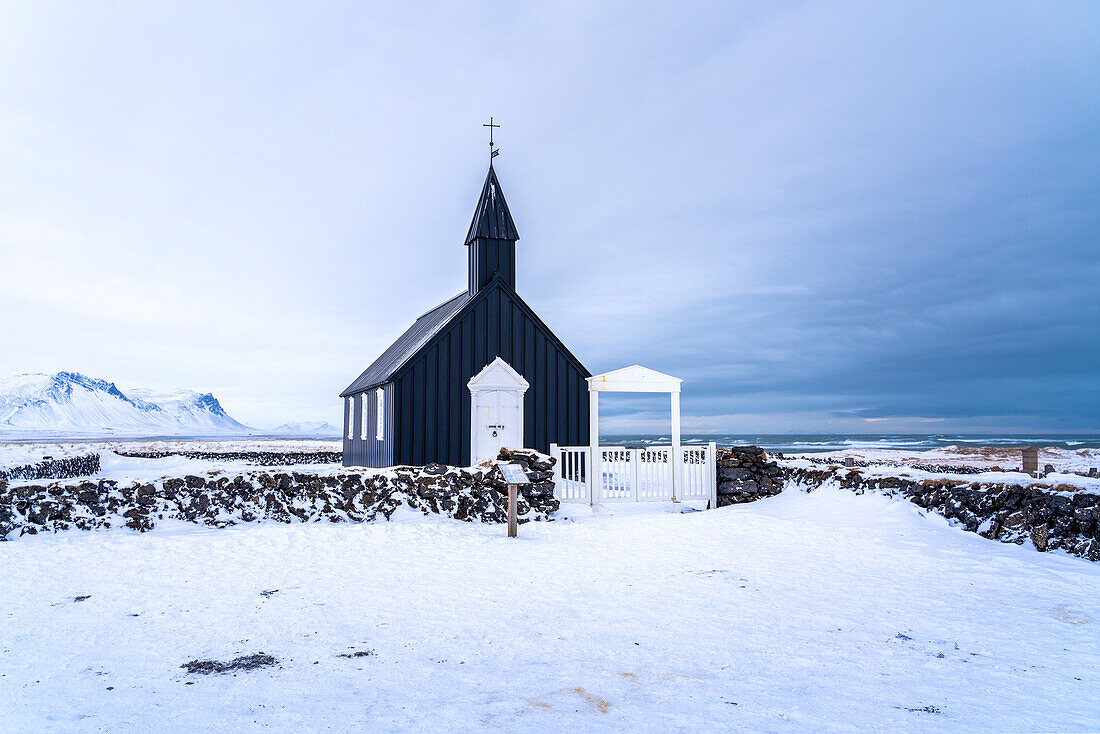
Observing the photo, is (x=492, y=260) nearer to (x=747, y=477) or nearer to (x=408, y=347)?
(x=408, y=347)

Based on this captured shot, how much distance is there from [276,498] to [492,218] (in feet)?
36.0

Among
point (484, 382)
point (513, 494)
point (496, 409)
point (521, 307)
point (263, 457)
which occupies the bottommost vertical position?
point (263, 457)

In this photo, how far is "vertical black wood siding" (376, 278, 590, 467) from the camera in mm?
16922

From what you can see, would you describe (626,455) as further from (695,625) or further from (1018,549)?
(695,625)

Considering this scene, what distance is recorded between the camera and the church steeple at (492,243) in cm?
1936

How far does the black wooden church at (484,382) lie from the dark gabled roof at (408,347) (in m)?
0.15

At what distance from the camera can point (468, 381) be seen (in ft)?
58.0

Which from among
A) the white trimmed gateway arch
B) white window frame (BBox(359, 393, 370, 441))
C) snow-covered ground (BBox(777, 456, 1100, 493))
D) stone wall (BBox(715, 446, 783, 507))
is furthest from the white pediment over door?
snow-covered ground (BBox(777, 456, 1100, 493))

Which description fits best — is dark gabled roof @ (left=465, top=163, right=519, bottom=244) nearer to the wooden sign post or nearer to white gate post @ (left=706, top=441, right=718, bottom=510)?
white gate post @ (left=706, top=441, right=718, bottom=510)

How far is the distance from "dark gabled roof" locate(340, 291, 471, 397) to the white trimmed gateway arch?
5.21 metres

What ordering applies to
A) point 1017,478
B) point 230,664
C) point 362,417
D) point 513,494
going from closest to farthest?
point 230,664 → point 1017,478 → point 513,494 → point 362,417

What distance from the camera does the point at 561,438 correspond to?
18547 millimetres

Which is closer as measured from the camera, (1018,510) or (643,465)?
(1018,510)

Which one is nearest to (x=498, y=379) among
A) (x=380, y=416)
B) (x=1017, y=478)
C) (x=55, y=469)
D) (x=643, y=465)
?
(x=380, y=416)
